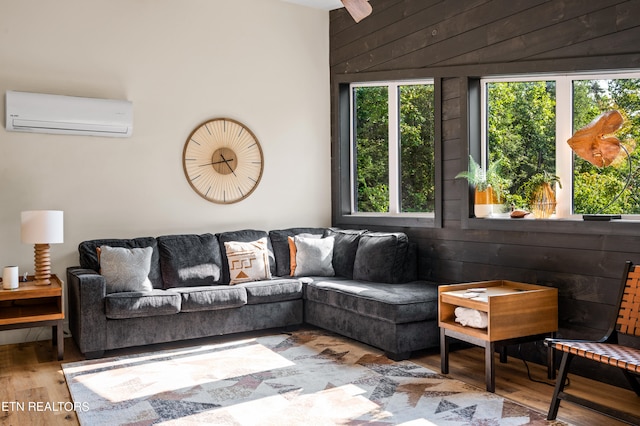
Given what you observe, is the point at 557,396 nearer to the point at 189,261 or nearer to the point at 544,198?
the point at 544,198

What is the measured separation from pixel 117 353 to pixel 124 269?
25.6 inches

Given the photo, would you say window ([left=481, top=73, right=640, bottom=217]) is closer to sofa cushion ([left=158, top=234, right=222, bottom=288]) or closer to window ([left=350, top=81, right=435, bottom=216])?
window ([left=350, top=81, right=435, bottom=216])

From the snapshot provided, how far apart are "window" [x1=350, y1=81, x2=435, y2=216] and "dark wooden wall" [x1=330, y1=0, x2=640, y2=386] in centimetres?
25

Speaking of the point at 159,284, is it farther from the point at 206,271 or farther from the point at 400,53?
the point at 400,53

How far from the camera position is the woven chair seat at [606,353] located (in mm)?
2674

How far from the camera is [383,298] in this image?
4168 mm

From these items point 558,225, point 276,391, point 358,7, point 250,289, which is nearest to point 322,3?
point 358,7

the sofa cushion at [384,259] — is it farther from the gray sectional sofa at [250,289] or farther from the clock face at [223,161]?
the clock face at [223,161]

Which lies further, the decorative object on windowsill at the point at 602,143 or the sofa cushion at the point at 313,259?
the sofa cushion at the point at 313,259

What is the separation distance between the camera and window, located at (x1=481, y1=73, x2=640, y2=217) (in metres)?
3.78

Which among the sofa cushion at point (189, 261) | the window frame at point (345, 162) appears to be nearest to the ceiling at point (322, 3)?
the window frame at point (345, 162)

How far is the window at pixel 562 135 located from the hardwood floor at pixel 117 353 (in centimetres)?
118

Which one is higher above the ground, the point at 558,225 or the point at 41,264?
the point at 558,225

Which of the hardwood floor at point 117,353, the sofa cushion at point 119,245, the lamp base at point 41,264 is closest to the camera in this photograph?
the hardwood floor at point 117,353
